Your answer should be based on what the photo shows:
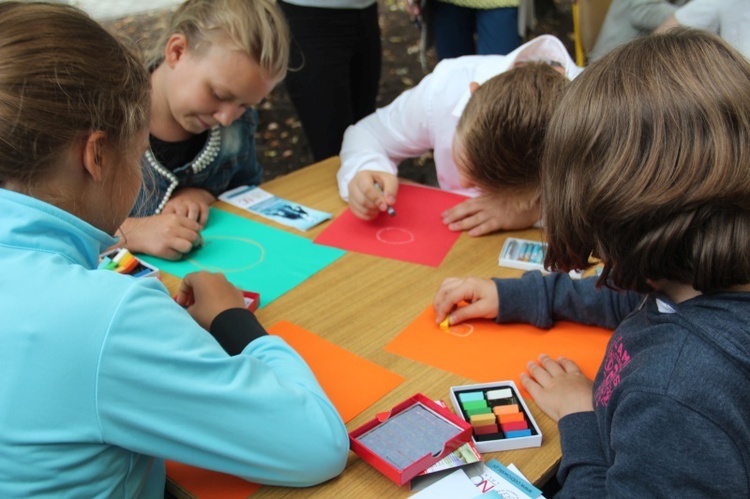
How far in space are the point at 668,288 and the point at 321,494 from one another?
52cm

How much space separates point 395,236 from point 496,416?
2.14 ft

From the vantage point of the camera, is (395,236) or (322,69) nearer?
(395,236)

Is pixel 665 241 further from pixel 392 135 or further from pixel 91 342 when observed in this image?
pixel 392 135

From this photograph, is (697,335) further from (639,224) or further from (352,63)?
(352,63)

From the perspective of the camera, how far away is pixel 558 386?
0.98m

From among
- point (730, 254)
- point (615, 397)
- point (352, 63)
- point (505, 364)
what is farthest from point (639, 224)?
point (352, 63)

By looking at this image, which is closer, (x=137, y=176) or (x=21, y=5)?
(x=21, y=5)

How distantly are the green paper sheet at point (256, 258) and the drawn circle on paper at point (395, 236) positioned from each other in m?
0.11

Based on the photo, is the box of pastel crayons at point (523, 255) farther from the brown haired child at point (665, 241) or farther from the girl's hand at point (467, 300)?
the brown haired child at point (665, 241)

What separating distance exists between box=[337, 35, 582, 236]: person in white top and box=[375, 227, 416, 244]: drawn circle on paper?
54 mm

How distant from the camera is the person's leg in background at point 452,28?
2641mm

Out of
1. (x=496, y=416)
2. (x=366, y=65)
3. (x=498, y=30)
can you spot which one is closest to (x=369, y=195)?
(x=496, y=416)

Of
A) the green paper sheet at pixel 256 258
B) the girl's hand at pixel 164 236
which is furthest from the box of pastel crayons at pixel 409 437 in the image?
the girl's hand at pixel 164 236

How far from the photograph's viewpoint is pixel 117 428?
0.74 metres
